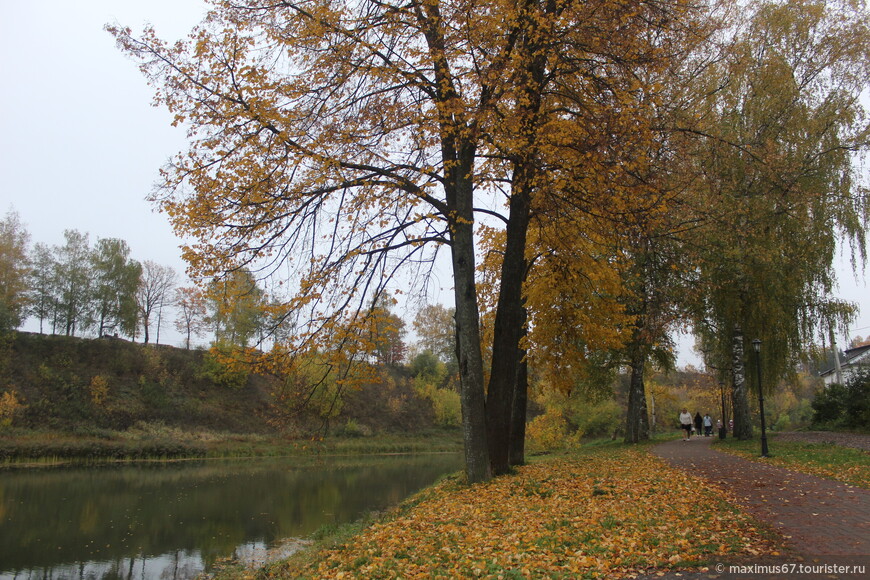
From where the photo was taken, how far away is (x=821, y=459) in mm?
12625

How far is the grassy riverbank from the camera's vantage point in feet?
105

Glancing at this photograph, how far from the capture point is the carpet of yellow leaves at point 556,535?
522cm

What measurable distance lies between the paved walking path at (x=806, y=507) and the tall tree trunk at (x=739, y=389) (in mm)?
8218

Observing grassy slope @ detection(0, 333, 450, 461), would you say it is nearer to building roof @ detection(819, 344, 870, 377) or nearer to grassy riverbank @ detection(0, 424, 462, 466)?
grassy riverbank @ detection(0, 424, 462, 466)

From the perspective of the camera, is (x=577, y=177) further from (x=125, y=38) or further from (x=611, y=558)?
(x=125, y=38)

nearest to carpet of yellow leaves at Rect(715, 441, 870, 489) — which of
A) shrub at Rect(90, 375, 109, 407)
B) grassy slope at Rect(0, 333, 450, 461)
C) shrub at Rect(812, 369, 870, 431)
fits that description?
shrub at Rect(812, 369, 870, 431)

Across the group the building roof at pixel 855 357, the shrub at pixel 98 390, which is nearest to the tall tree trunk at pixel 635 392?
the building roof at pixel 855 357

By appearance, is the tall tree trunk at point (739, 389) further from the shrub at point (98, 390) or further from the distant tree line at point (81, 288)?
the shrub at point (98, 390)

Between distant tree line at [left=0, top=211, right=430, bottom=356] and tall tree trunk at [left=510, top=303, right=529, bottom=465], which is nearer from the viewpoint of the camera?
tall tree trunk at [left=510, top=303, right=529, bottom=465]

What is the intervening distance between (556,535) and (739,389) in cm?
1608

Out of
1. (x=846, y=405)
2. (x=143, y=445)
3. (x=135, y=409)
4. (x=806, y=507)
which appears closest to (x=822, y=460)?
(x=806, y=507)

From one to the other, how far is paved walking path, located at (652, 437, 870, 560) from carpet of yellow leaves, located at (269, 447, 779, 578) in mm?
374

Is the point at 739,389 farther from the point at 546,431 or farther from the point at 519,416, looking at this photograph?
the point at 546,431

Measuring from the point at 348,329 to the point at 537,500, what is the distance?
379cm
